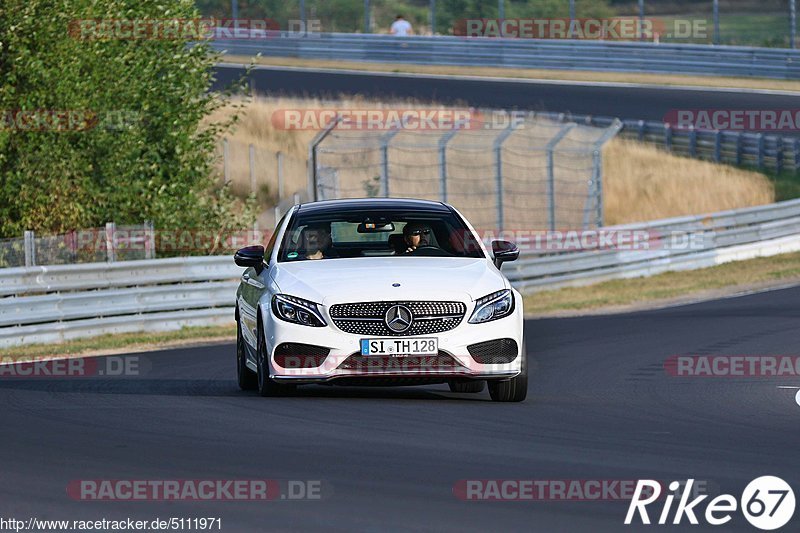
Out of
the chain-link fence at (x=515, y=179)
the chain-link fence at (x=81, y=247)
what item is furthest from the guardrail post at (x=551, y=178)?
the chain-link fence at (x=81, y=247)

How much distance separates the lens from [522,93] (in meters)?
43.4

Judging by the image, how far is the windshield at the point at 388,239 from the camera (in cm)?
1207

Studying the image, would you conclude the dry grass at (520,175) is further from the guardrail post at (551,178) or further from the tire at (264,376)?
the tire at (264,376)

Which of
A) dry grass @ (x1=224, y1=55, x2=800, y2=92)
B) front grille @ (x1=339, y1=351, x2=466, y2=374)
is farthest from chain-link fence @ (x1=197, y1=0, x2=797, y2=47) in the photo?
front grille @ (x1=339, y1=351, x2=466, y2=374)

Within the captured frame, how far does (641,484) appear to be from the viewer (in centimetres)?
773

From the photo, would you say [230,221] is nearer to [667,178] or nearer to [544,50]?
[667,178]

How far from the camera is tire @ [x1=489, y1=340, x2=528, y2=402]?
37.3ft

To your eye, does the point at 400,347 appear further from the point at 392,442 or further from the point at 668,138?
the point at 668,138

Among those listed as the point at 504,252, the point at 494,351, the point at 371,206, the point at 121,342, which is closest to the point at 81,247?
the point at 121,342

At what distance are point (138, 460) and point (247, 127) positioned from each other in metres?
31.6

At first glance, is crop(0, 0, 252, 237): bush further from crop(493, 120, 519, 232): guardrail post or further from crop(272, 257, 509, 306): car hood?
crop(272, 257, 509, 306): car hood

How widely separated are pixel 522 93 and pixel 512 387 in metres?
32.5

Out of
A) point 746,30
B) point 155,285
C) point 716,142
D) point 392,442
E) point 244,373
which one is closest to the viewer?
point 392,442

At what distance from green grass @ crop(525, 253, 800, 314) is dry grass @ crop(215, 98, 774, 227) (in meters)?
3.06
